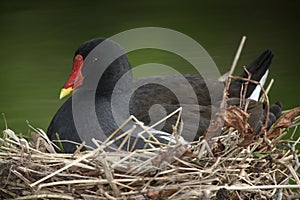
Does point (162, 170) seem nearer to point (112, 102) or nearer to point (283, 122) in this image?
point (283, 122)

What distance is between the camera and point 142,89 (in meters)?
2.49

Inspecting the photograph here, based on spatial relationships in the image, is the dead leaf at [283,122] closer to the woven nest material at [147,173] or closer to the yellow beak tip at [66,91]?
the woven nest material at [147,173]

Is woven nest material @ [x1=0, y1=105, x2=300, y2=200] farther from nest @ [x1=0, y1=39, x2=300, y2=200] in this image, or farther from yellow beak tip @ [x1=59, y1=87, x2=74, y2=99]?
yellow beak tip @ [x1=59, y1=87, x2=74, y2=99]

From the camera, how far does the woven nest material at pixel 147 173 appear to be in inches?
77.9

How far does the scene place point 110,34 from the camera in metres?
4.90

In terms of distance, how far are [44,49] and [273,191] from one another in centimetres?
300

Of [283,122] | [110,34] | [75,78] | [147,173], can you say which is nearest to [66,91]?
[75,78]

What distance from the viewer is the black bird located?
237 cm

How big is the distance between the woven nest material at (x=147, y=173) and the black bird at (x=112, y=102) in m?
0.22

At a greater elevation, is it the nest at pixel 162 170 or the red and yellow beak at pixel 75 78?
the red and yellow beak at pixel 75 78

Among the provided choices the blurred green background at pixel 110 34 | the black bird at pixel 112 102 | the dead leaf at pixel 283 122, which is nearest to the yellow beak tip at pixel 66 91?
the black bird at pixel 112 102

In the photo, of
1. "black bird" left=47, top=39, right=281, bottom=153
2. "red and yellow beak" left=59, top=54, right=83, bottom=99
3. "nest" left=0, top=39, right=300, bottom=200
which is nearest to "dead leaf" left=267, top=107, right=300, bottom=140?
"nest" left=0, top=39, right=300, bottom=200

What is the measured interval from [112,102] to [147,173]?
477 mm

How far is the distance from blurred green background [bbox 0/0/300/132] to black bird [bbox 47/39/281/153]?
3.73 feet
